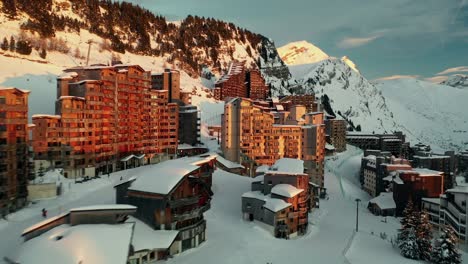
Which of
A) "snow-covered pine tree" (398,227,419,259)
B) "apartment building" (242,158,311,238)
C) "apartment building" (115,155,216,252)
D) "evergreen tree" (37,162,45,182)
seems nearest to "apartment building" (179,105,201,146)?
"apartment building" (242,158,311,238)

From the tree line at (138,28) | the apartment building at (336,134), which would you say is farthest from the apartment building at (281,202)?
the apartment building at (336,134)

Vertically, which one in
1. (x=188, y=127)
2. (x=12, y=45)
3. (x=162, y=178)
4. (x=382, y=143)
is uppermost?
(x=12, y=45)

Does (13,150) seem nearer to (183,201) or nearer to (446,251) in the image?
(183,201)

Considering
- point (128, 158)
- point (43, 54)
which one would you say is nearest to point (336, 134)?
point (128, 158)

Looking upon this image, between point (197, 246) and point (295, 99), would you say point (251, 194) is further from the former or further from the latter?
point (295, 99)

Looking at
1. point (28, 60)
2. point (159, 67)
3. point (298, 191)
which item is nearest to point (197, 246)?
Result: point (298, 191)

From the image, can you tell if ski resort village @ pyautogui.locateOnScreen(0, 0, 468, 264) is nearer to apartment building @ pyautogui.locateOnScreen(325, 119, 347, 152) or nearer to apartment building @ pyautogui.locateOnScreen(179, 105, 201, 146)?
apartment building @ pyautogui.locateOnScreen(179, 105, 201, 146)
